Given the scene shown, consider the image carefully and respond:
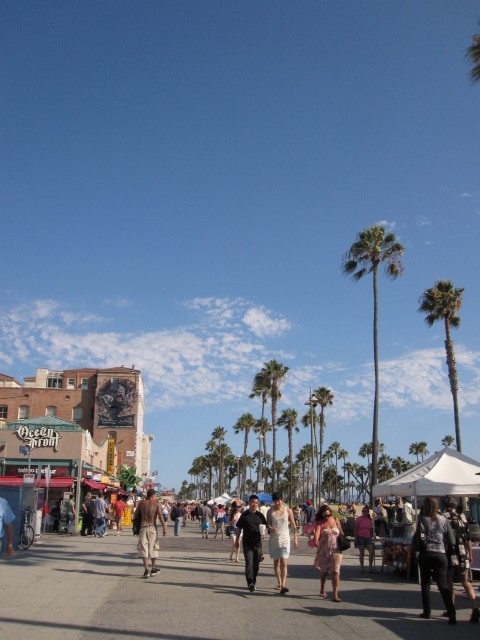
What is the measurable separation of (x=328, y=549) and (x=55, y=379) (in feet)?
245

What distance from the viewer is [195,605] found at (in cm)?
911

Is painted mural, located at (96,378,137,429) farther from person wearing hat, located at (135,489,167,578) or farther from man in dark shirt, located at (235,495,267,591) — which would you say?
man in dark shirt, located at (235,495,267,591)

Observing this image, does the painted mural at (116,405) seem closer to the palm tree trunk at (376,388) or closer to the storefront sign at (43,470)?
the storefront sign at (43,470)

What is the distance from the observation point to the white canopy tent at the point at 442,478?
541 inches

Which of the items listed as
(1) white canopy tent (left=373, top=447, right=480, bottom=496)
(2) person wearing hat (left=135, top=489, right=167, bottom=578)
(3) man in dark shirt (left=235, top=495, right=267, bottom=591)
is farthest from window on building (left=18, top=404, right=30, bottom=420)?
(3) man in dark shirt (left=235, top=495, right=267, bottom=591)

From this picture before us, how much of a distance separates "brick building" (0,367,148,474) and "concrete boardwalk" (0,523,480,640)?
59582 mm

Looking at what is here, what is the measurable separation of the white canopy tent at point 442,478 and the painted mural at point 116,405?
62409mm

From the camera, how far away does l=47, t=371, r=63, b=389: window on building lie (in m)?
79.9

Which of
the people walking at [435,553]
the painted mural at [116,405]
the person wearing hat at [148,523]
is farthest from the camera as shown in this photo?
the painted mural at [116,405]

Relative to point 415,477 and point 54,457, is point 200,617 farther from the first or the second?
point 54,457

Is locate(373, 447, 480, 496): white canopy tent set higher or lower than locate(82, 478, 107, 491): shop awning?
higher

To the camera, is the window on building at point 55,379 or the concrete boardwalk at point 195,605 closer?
the concrete boardwalk at point 195,605

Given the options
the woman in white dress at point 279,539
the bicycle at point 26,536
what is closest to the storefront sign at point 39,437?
the bicycle at point 26,536

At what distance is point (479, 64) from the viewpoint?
1686 cm
